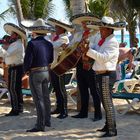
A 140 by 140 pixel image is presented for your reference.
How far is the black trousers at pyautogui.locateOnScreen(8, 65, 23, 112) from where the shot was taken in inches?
335

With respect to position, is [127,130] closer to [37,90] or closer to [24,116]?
[37,90]

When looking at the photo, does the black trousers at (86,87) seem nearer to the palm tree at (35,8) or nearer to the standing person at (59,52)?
the standing person at (59,52)

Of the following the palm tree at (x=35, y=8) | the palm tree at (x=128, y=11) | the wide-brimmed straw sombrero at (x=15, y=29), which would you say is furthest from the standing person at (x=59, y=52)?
the palm tree at (x=35, y=8)

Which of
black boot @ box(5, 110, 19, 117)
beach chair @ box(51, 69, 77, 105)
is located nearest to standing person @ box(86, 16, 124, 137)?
black boot @ box(5, 110, 19, 117)

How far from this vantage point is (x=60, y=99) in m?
8.50

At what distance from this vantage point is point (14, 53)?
8.36 meters

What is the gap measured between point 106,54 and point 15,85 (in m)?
2.67

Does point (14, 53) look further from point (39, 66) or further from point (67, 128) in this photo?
point (67, 128)

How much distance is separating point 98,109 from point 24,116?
1.43 m

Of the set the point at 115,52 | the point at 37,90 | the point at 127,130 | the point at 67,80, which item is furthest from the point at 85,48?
the point at 67,80

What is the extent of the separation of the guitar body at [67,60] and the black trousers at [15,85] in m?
0.70

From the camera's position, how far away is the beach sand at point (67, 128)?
704 cm

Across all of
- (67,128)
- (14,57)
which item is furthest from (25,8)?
(67,128)

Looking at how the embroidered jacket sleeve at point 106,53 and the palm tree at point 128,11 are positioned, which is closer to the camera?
the embroidered jacket sleeve at point 106,53
